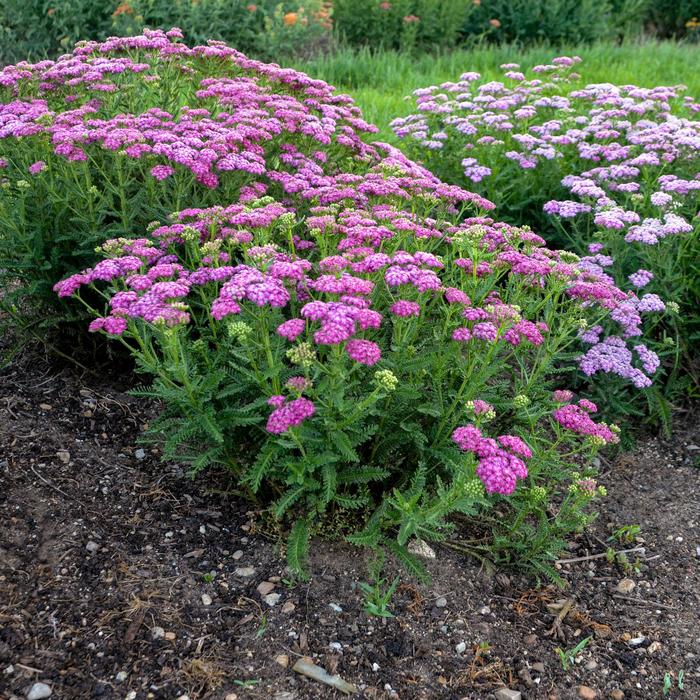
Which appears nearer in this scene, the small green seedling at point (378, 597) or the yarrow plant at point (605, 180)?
the small green seedling at point (378, 597)

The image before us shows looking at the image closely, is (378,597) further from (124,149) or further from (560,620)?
(124,149)

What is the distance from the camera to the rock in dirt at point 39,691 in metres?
2.61

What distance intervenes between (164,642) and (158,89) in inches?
139

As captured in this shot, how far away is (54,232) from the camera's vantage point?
4.18 meters

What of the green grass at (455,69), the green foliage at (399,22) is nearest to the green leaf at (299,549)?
the green grass at (455,69)

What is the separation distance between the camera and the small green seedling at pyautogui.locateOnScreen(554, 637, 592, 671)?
3045mm

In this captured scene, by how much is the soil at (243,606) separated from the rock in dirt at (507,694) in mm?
20

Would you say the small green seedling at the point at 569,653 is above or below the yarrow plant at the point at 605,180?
below

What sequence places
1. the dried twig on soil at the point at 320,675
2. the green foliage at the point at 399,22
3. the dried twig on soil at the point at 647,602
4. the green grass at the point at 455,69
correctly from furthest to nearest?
1. the green foliage at the point at 399,22
2. the green grass at the point at 455,69
3. the dried twig on soil at the point at 647,602
4. the dried twig on soil at the point at 320,675

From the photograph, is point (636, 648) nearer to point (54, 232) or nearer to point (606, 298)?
point (606, 298)

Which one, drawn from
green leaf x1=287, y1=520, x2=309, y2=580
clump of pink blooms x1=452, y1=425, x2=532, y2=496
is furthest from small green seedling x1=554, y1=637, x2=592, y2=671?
green leaf x1=287, y1=520, x2=309, y2=580

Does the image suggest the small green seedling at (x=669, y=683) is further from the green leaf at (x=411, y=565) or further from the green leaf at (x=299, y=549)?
the green leaf at (x=299, y=549)

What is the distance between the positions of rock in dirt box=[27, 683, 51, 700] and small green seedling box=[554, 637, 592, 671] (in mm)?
2061

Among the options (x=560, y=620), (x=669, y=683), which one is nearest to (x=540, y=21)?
(x=560, y=620)
